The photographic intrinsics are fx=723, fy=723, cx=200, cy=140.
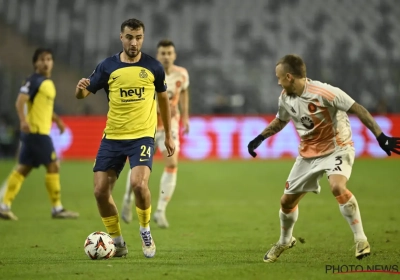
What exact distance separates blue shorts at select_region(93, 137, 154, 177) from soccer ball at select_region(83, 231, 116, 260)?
2.20 ft

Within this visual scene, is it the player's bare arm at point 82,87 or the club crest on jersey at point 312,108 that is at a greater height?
the player's bare arm at point 82,87

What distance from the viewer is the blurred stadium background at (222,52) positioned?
24.0 m

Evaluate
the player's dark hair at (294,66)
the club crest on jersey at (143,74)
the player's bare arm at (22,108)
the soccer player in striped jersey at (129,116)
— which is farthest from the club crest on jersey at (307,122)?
the player's bare arm at (22,108)

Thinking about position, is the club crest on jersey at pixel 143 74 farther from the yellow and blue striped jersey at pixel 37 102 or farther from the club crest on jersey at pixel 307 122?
the yellow and blue striped jersey at pixel 37 102

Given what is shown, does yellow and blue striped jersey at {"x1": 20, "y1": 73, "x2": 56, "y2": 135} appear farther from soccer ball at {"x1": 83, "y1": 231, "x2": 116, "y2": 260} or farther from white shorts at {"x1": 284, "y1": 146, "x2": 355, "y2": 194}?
white shorts at {"x1": 284, "y1": 146, "x2": 355, "y2": 194}

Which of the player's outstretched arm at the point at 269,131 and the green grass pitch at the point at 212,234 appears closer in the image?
the green grass pitch at the point at 212,234

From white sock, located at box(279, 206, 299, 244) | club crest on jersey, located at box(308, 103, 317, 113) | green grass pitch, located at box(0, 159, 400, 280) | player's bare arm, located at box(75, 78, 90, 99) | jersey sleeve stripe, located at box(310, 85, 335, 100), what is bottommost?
green grass pitch, located at box(0, 159, 400, 280)

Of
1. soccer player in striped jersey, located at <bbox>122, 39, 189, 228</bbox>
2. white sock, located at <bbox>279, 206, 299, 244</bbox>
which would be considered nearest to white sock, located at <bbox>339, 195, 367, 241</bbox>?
white sock, located at <bbox>279, 206, 299, 244</bbox>

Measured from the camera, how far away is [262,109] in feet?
83.9

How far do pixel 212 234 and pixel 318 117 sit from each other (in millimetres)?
2871

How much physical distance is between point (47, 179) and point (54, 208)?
0.47 meters

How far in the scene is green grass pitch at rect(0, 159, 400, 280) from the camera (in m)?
6.45

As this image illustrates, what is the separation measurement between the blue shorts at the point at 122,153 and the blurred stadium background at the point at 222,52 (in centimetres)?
1624

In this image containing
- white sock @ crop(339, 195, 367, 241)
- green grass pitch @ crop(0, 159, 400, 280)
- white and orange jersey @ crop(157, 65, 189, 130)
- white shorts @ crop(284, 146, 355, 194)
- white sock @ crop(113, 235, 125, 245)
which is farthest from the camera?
white and orange jersey @ crop(157, 65, 189, 130)
